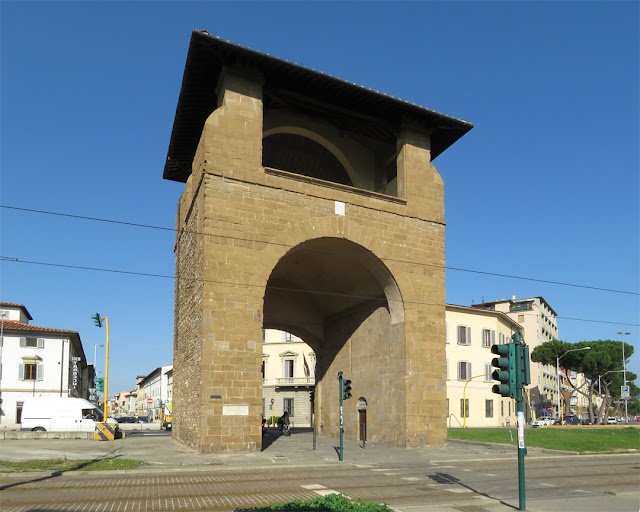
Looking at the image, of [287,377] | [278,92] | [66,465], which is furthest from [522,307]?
[66,465]

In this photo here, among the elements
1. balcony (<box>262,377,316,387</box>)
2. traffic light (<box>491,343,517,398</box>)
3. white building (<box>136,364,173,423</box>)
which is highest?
traffic light (<box>491,343,517,398</box>)

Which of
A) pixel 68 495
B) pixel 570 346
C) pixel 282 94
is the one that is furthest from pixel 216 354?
pixel 570 346

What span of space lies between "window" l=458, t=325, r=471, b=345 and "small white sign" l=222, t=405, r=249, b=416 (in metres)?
36.0

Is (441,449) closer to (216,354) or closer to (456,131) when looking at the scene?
(216,354)

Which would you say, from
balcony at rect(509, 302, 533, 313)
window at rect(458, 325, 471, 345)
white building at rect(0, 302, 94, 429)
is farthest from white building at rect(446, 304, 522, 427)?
white building at rect(0, 302, 94, 429)

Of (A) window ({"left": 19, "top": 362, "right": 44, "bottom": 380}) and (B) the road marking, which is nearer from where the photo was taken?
(B) the road marking

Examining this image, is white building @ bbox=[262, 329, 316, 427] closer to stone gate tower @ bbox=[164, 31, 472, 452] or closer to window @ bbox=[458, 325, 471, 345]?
window @ bbox=[458, 325, 471, 345]

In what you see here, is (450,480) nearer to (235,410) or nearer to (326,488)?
(326,488)

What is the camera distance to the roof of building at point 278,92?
20575mm

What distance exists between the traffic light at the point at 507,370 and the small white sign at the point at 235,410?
1124 centimetres

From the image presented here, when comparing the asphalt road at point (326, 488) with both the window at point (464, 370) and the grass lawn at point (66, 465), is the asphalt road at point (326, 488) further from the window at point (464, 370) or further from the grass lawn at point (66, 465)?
the window at point (464, 370)

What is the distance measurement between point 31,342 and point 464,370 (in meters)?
37.6

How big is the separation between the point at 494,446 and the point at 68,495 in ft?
56.9

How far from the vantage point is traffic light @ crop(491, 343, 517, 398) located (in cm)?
898
